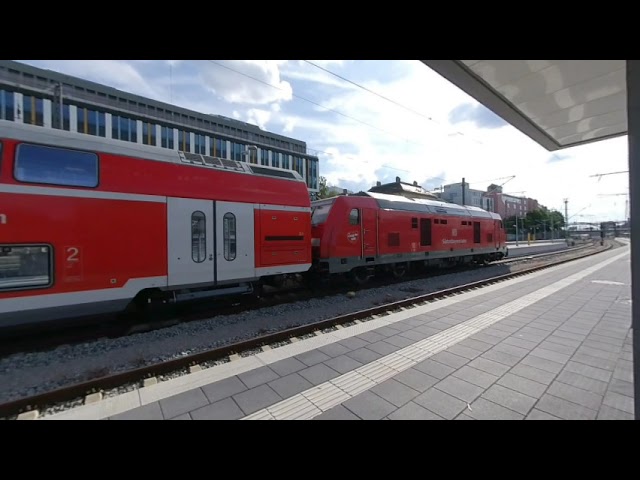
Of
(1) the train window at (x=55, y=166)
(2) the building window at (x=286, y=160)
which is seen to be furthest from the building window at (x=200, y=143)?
(1) the train window at (x=55, y=166)

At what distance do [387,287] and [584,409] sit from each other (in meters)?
6.66

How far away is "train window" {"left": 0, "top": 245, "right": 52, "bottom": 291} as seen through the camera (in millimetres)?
4035

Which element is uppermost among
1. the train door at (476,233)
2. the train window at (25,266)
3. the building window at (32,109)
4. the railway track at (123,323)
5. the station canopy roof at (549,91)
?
the building window at (32,109)

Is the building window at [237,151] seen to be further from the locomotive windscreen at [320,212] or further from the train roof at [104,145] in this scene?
the train roof at [104,145]

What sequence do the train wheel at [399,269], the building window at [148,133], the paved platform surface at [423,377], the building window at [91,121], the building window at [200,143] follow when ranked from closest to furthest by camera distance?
the paved platform surface at [423,377] → the train wheel at [399,269] → the building window at [91,121] → the building window at [148,133] → the building window at [200,143]

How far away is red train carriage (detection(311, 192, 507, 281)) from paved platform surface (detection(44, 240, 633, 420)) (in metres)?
3.38

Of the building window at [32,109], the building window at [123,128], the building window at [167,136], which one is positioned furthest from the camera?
the building window at [167,136]

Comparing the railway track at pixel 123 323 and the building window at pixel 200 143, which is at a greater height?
the building window at pixel 200 143

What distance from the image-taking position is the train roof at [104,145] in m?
4.25

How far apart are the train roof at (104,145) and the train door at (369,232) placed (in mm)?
4040

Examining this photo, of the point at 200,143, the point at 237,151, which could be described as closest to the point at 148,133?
the point at 200,143

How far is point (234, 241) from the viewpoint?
6.48 metres
